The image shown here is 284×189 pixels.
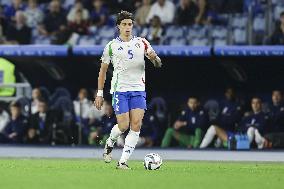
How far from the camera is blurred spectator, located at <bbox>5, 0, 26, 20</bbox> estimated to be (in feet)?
80.8

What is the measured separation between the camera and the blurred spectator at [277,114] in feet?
67.1

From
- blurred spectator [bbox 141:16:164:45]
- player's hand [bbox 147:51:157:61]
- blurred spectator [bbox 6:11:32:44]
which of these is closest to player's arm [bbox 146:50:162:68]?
player's hand [bbox 147:51:157:61]

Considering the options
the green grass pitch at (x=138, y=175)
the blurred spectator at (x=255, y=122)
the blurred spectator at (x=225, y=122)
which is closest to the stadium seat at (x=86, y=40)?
the blurred spectator at (x=225, y=122)

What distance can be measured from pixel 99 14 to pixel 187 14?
2.45 metres

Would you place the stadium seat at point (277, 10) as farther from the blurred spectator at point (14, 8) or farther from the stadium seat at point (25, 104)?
the blurred spectator at point (14, 8)

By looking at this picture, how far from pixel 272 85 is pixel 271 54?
1.92 m

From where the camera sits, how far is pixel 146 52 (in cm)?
1332

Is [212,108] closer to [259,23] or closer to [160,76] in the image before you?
[160,76]

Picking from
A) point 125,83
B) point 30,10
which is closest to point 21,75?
point 30,10

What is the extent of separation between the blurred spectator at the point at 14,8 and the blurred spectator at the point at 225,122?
638cm

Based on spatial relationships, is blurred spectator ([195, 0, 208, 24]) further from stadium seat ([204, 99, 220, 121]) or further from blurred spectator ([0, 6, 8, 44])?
blurred spectator ([0, 6, 8, 44])

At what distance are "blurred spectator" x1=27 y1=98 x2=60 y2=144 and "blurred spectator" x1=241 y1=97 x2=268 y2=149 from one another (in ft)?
14.4

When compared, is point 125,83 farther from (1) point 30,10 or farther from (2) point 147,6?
(1) point 30,10

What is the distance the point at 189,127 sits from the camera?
2097 centimetres
